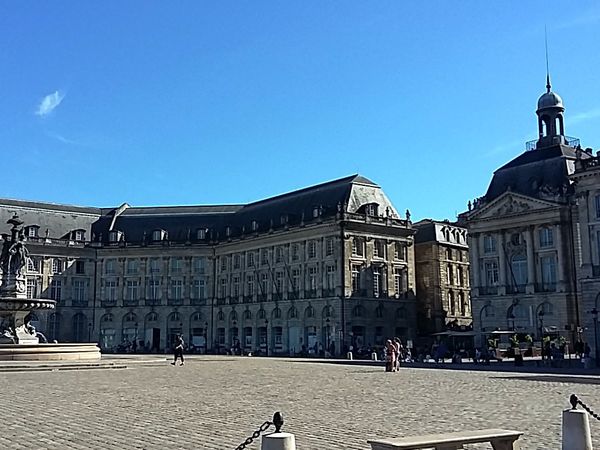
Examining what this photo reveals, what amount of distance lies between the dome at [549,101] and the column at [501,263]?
42.1 feet

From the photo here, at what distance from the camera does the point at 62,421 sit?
533 inches

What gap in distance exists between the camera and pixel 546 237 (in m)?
60.6

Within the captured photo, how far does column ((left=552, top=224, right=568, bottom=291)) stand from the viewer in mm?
58469

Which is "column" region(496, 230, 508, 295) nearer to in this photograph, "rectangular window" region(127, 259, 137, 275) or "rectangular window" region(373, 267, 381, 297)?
"rectangular window" region(373, 267, 381, 297)

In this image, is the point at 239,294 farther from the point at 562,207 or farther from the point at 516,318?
the point at 562,207

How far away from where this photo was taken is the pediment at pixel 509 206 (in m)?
60.8

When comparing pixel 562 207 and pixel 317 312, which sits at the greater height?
pixel 562 207

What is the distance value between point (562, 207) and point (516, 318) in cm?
980

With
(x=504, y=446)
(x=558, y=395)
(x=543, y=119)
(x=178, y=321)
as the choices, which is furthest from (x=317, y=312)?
(x=504, y=446)

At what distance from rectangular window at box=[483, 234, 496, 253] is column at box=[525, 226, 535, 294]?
3593mm

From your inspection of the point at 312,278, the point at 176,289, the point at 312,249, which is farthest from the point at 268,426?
the point at 176,289

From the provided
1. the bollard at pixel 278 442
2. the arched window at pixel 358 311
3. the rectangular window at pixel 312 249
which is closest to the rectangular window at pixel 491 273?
the arched window at pixel 358 311

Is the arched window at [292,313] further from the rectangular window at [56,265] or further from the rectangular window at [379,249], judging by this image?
the rectangular window at [56,265]

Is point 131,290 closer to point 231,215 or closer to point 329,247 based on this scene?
point 231,215
